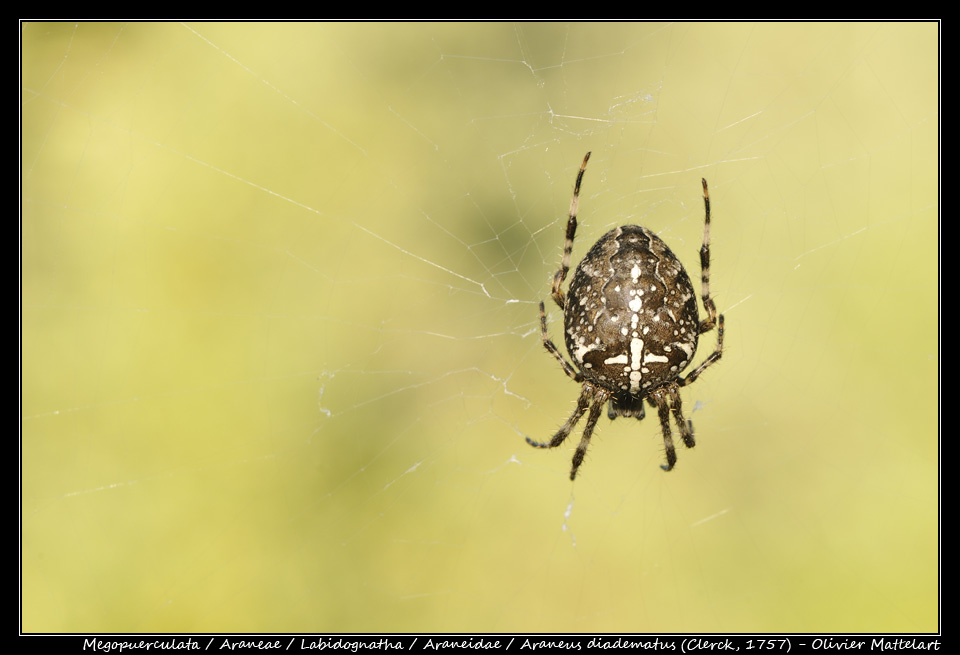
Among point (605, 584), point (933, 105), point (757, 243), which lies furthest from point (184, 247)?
point (933, 105)

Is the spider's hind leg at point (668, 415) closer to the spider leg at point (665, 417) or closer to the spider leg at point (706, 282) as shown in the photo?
the spider leg at point (665, 417)

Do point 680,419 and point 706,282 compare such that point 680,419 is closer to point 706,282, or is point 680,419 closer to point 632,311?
point 706,282

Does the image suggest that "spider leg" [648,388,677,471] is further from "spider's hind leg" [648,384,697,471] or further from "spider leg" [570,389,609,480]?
"spider leg" [570,389,609,480]

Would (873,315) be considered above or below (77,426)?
above

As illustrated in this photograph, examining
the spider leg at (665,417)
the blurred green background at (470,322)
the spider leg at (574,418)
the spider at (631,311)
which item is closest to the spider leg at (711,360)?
the spider at (631,311)

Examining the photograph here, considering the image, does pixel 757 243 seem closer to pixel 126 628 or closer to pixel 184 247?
pixel 184 247

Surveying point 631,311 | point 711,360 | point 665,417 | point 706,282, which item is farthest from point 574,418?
point 706,282

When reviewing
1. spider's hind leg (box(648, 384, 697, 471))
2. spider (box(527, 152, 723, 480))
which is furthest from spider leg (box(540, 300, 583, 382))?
spider's hind leg (box(648, 384, 697, 471))
